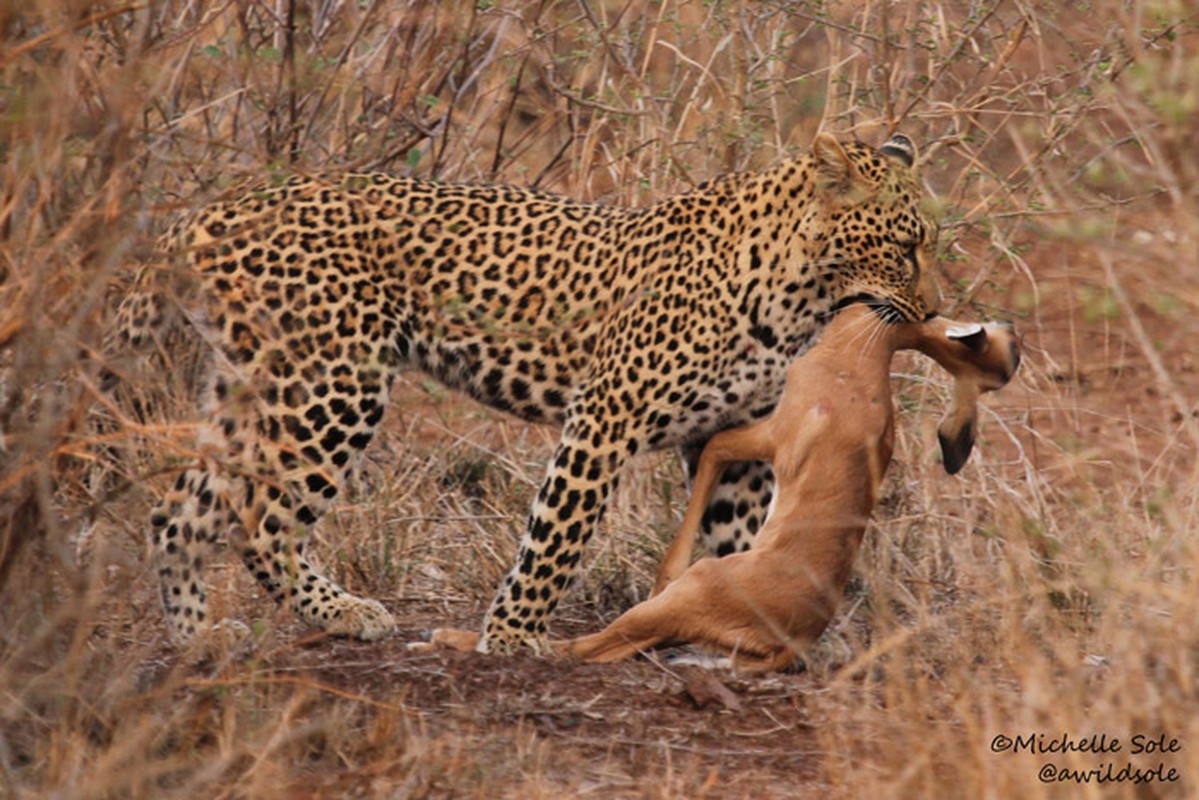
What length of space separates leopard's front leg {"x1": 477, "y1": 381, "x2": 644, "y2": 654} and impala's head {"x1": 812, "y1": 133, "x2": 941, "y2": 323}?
89 centimetres

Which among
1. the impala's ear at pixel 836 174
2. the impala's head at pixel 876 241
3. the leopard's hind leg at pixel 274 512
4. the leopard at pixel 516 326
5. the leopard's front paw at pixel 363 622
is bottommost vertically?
the leopard's front paw at pixel 363 622

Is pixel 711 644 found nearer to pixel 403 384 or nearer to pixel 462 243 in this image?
pixel 462 243

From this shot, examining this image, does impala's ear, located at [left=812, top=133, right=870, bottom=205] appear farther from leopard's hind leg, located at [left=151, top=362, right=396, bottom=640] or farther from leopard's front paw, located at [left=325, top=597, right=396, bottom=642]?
leopard's front paw, located at [left=325, top=597, right=396, bottom=642]

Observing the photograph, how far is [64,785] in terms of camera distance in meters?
4.67

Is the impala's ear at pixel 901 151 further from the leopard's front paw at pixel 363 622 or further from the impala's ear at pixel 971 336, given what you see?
the leopard's front paw at pixel 363 622

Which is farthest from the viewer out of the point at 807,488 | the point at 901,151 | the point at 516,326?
the point at 901,151

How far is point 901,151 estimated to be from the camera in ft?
24.3

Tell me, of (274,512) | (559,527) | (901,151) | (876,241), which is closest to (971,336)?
(876,241)

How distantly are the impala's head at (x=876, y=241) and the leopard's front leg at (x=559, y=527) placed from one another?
89cm

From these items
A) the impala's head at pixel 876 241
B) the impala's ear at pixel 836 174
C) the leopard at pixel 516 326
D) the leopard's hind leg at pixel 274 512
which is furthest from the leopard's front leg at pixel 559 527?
the impala's ear at pixel 836 174

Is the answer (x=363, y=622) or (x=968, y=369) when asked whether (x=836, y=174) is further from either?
(x=363, y=622)

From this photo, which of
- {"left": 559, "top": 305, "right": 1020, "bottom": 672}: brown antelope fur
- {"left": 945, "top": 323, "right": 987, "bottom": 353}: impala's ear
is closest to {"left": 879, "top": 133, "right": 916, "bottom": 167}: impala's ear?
{"left": 559, "top": 305, "right": 1020, "bottom": 672}: brown antelope fur

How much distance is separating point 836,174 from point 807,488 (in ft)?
3.50

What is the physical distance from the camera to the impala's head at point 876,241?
7.04 meters
